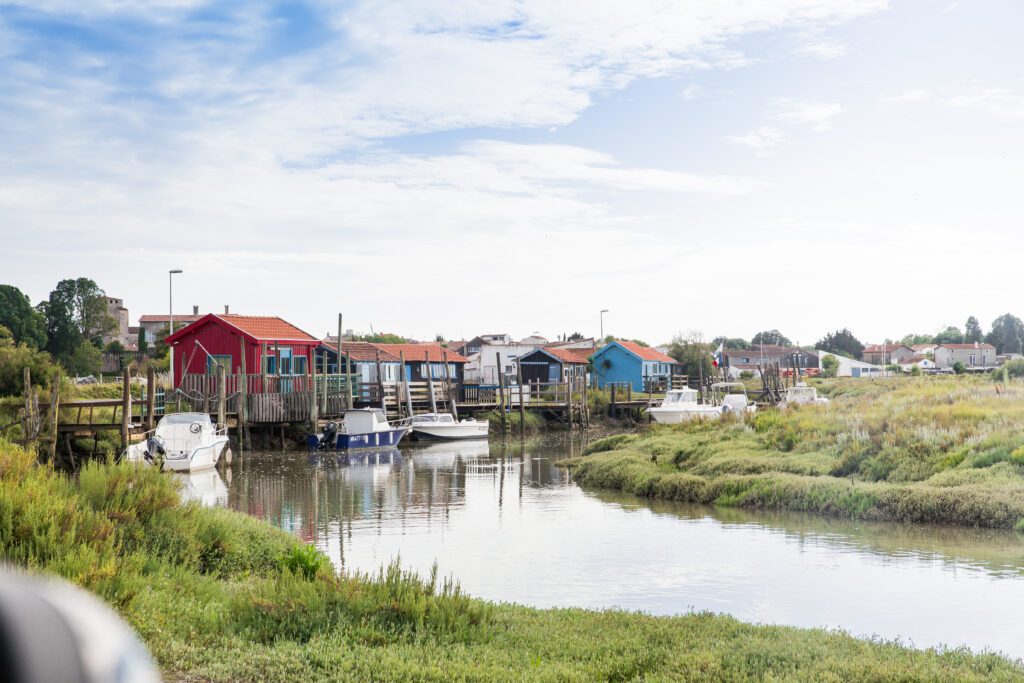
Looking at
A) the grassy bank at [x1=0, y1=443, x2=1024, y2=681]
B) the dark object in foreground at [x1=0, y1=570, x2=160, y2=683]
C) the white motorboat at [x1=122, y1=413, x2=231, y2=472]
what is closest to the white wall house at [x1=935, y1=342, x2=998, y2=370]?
the white motorboat at [x1=122, y1=413, x2=231, y2=472]

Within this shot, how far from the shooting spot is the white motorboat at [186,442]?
32.2 m

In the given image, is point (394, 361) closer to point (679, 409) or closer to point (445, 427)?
point (445, 427)

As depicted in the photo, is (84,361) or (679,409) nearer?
(679,409)

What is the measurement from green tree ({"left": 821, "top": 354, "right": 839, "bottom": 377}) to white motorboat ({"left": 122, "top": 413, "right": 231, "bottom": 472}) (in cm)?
9310

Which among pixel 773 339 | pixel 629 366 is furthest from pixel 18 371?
pixel 773 339

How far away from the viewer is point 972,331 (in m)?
148

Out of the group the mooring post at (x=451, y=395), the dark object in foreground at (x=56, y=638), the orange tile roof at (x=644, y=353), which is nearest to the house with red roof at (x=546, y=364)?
the orange tile roof at (x=644, y=353)

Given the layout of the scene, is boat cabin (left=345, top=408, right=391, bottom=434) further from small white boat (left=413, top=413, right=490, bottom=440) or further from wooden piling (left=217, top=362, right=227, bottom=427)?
wooden piling (left=217, top=362, right=227, bottom=427)

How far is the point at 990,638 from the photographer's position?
11961 mm

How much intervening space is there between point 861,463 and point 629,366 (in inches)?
2132

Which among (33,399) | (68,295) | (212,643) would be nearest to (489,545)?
(212,643)

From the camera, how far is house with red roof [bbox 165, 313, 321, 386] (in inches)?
1842

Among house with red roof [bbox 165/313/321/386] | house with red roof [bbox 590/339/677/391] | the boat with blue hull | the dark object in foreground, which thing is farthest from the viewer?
house with red roof [bbox 590/339/677/391]

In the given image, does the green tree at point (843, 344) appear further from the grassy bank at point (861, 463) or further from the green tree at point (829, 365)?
the grassy bank at point (861, 463)
